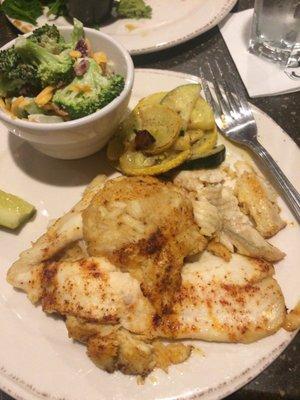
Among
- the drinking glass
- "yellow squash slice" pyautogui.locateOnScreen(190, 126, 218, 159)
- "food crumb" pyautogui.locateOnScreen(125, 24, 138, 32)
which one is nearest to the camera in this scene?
"yellow squash slice" pyautogui.locateOnScreen(190, 126, 218, 159)

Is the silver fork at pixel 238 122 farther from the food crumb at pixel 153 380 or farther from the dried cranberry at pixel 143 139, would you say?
the food crumb at pixel 153 380

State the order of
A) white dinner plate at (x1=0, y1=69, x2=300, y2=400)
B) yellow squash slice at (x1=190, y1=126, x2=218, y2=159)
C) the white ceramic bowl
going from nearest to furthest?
white dinner plate at (x1=0, y1=69, x2=300, y2=400) → the white ceramic bowl → yellow squash slice at (x1=190, y1=126, x2=218, y2=159)

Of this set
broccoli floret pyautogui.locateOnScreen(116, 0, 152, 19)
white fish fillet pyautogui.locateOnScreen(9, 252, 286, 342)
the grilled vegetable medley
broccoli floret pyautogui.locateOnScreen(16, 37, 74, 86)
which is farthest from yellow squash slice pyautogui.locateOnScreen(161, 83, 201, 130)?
broccoli floret pyautogui.locateOnScreen(116, 0, 152, 19)

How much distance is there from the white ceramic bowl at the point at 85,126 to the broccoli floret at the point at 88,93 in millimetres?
30

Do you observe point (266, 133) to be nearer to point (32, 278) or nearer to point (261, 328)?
point (261, 328)

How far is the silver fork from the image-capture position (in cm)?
164

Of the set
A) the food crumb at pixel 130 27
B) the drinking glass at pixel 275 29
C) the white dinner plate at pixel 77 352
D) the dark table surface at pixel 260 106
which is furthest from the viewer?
the food crumb at pixel 130 27

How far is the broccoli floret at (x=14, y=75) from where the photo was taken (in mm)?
1633

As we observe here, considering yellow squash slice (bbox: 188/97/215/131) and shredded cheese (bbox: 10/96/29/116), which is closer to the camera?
shredded cheese (bbox: 10/96/29/116)

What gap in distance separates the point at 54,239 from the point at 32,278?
0.49ft

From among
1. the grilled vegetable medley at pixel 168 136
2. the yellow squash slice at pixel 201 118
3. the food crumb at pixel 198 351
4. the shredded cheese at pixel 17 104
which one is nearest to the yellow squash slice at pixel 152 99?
the grilled vegetable medley at pixel 168 136

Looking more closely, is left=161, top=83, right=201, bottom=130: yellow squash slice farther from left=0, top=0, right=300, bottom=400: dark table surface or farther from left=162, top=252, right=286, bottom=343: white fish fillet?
left=162, top=252, right=286, bottom=343: white fish fillet

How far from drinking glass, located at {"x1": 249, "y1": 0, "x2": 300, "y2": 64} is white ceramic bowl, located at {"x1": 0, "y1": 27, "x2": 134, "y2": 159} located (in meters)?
0.94

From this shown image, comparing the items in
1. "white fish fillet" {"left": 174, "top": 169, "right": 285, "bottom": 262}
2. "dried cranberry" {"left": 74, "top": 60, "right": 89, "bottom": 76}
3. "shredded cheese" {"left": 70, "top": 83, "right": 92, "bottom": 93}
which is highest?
"dried cranberry" {"left": 74, "top": 60, "right": 89, "bottom": 76}
